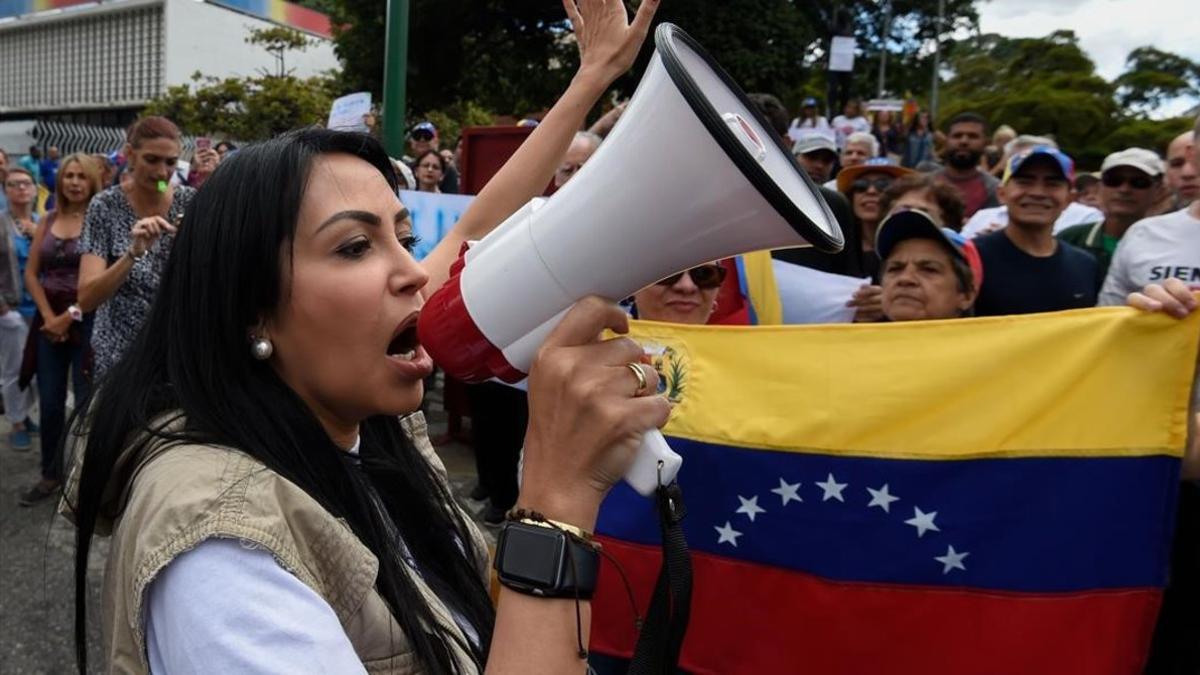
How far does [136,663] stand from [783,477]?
1.65m

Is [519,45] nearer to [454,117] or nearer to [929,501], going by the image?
[454,117]

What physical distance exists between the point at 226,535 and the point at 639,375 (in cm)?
49

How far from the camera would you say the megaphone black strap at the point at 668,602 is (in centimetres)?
125

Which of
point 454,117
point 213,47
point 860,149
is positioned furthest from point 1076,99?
point 213,47

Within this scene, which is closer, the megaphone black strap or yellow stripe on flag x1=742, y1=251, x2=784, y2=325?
the megaphone black strap

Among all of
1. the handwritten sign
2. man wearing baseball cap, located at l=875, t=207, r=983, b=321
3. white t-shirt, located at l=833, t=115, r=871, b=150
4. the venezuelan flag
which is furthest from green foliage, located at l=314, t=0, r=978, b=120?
the venezuelan flag

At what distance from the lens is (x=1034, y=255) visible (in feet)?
11.3

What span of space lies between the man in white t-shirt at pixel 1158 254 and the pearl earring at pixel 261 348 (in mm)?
2874

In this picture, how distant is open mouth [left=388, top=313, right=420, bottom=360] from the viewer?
4.18 ft

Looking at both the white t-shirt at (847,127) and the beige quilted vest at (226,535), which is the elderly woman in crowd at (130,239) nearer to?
the beige quilted vest at (226,535)

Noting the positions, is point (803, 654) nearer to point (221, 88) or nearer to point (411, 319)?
point (411, 319)

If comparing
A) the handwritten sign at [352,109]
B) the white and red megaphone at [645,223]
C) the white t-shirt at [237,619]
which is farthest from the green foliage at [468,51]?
the white t-shirt at [237,619]

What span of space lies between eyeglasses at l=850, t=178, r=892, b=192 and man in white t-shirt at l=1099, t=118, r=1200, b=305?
4.80 ft

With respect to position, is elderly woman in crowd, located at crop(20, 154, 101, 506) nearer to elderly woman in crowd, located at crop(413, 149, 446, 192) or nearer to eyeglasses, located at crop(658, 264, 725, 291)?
elderly woman in crowd, located at crop(413, 149, 446, 192)
